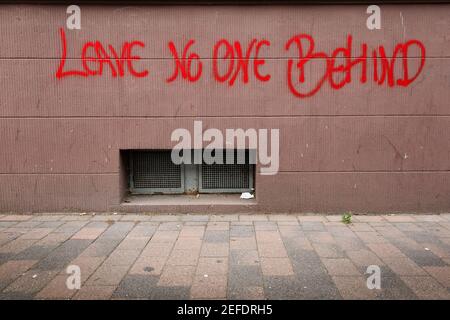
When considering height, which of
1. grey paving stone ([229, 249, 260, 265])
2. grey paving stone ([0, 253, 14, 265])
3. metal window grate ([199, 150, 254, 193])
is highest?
metal window grate ([199, 150, 254, 193])

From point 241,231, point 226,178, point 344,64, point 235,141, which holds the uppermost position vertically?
point 344,64

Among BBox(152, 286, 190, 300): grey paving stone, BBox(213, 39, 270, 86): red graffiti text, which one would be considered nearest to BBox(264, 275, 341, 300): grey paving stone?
BBox(152, 286, 190, 300): grey paving stone

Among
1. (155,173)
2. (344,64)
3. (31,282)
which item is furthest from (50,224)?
(344,64)

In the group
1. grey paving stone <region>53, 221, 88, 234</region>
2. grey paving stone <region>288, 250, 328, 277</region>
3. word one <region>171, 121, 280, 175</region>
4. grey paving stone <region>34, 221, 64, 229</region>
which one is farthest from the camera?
word one <region>171, 121, 280, 175</region>

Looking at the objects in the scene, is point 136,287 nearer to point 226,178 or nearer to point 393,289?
point 393,289

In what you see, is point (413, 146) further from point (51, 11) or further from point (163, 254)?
point (51, 11)

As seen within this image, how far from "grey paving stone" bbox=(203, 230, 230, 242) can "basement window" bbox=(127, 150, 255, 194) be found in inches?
52.0

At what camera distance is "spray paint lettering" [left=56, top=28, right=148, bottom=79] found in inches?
201

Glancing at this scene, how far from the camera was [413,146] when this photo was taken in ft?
17.1

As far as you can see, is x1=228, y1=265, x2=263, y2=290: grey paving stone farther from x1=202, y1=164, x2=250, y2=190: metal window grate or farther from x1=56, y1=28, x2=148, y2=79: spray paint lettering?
x1=56, y1=28, x2=148, y2=79: spray paint lettering

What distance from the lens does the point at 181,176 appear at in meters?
5.72

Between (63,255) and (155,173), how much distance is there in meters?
2.22

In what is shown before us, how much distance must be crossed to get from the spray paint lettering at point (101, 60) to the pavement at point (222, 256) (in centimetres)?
212
